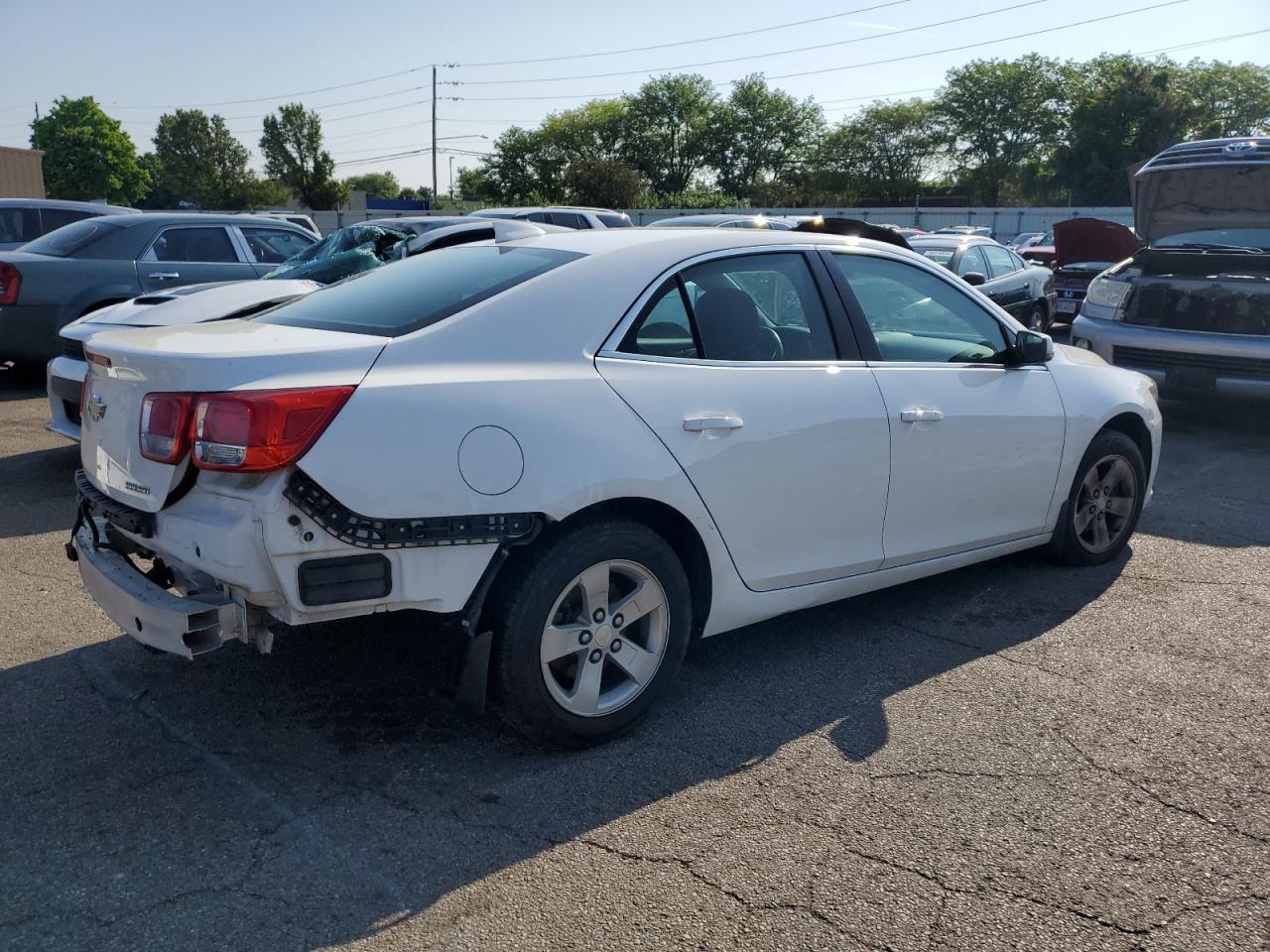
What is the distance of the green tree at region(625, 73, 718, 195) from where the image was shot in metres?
102

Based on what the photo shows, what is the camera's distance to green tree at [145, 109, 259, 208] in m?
99.6

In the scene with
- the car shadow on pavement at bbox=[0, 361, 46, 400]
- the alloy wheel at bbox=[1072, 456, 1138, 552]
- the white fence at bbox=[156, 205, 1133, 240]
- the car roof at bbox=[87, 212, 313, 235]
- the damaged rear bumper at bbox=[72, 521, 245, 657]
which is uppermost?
the white fence at bbox=[156, 205, 1133, 240]

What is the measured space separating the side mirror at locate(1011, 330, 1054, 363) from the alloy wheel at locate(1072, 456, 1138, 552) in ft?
2.41

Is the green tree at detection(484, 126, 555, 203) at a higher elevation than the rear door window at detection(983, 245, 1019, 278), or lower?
higher

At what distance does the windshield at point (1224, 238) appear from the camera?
30.2 ft

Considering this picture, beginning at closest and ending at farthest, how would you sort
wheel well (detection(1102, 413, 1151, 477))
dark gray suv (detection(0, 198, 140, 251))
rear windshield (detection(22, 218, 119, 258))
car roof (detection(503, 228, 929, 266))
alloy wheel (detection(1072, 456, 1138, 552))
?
car roof (detection(503, 228, 929, 266)) → alloy wheel (detection(1072, 456, 1138, 552)) → wheel well (detection(1102, 413, 1151, 477)) → rear windshield (detection(22, 218, 119, 258)) → dark gray suv (detection(0, 198, 140, 251))

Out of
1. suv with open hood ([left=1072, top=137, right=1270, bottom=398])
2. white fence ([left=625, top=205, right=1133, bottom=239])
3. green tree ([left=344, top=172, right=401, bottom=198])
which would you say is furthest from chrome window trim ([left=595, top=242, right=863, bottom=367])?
green tree ([left=344, top=172, right=401, bottom=198])

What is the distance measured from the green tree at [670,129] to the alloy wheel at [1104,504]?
9980 cm

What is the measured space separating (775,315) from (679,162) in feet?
341

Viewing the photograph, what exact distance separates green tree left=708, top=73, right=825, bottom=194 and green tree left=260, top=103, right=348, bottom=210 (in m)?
36.4

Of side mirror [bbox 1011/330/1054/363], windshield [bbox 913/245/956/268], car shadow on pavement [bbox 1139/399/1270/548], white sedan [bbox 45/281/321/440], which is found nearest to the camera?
side mirror [bbox 1011/330/1054/363]

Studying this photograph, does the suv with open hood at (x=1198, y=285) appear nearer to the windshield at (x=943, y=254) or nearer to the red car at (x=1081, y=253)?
the windshield at (x=943, y=254)

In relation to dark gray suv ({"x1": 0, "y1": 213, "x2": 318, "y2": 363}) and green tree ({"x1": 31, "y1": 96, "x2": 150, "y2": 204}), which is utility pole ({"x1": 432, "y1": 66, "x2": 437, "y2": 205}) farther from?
dark gray suv ({"x1": 0, "y1": 213, "x2": 318, "y2": 363})

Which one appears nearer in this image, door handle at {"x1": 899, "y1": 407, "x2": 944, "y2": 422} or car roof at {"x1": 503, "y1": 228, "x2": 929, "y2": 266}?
car roof at {"x1": 503, "y1": 228, "x2": 929, "y2": 266}
